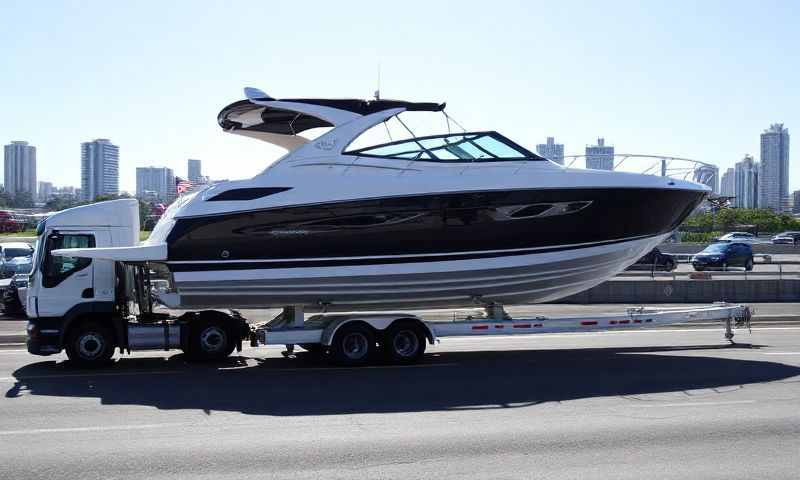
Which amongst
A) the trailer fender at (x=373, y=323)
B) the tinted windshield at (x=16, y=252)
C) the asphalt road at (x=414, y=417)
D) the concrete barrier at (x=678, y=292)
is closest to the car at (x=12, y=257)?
the tinted windshield at (x=16, y=252)

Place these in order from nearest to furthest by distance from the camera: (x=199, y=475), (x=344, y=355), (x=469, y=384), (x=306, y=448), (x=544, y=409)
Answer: (x=199, y=475) < (x=306, y=448) < (x=544, y=409) < (x=469, y=384) < (x=344, y=355)

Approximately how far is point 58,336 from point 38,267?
1204mm

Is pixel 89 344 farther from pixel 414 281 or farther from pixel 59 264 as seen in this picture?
pixel 414 281

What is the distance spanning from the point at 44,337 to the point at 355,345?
4932mm

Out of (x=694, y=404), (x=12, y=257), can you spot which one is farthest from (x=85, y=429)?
(x=12, y=257)

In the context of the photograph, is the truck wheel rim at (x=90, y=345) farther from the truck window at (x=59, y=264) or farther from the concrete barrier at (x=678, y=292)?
the concrete barrier at (x=678, y=292)

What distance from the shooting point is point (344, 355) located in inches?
504

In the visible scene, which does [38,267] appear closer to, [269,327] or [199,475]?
[269,327]

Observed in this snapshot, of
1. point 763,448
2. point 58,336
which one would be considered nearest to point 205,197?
point 58,336

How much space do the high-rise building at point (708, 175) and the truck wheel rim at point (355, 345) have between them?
7.12 metres

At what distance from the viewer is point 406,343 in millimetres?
13031

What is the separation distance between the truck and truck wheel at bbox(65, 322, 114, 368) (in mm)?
15

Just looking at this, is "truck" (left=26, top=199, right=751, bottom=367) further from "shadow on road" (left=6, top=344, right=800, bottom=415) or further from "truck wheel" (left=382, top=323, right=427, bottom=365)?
"shadow on road" (left=6, top=344, right=800, bottom=415)

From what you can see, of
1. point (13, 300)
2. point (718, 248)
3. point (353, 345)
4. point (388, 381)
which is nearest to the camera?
point (388, 381)
